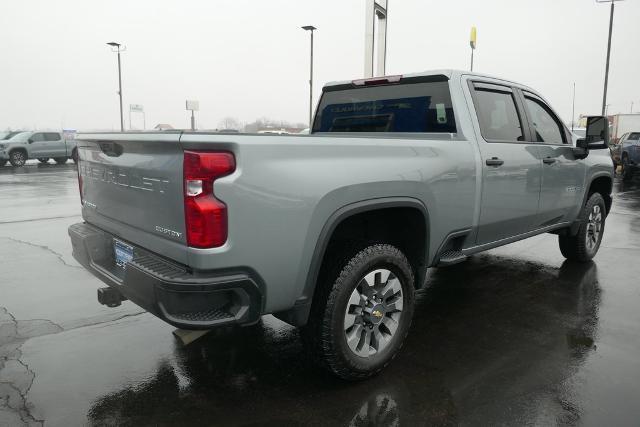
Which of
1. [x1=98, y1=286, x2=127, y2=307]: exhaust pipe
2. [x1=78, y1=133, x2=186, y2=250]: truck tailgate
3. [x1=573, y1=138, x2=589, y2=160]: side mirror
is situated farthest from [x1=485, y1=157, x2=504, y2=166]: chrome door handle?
[x1=98, y1=286, x2=127, y2=307]: exhaust pipe

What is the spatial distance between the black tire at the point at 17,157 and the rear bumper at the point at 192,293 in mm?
24120

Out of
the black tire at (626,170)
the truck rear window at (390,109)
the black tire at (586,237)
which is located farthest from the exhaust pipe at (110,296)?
the black tire at (626,170)

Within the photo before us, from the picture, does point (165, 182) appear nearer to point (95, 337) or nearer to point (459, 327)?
point (95, 337)

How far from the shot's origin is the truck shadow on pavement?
2.66 m

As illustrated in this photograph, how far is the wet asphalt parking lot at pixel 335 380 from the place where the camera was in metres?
2.68

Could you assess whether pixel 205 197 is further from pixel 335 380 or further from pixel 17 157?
pixel 17 157

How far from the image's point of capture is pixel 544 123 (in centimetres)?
475

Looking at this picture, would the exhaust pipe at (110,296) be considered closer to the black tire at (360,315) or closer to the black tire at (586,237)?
the black tire at (360,315)

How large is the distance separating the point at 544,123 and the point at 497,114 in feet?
3.11

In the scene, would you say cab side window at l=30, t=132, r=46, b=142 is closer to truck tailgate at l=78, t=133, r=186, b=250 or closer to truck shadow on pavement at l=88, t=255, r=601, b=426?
truck tailgate at l=78, t=133, r=186, b=250

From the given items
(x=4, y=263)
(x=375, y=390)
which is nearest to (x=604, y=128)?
(x=375, y=390)

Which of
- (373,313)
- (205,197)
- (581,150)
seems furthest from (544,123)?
(205,197)


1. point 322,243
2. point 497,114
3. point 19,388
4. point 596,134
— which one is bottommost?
point 19,388

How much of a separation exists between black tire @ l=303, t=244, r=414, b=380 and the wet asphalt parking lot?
174 millimetres
